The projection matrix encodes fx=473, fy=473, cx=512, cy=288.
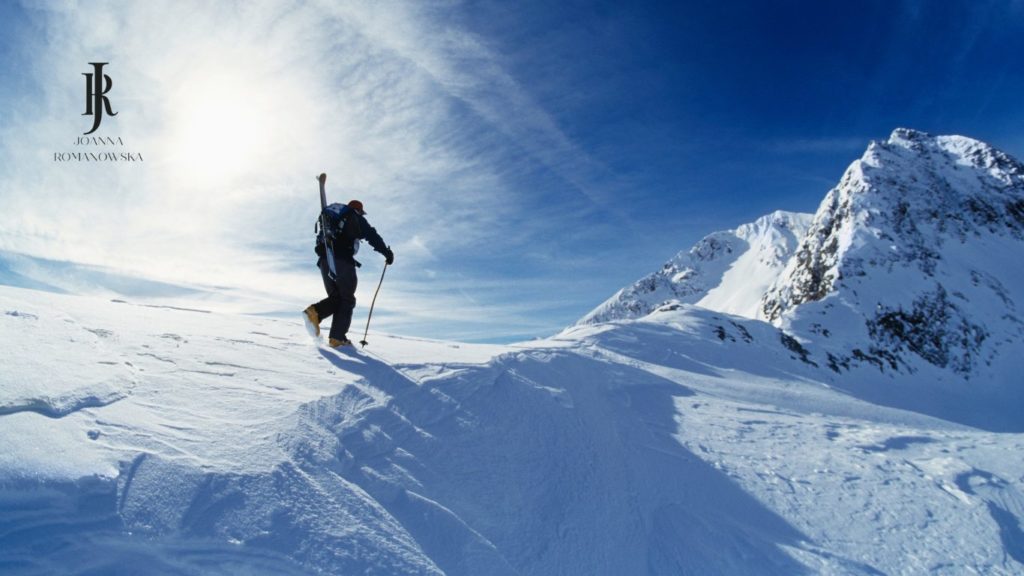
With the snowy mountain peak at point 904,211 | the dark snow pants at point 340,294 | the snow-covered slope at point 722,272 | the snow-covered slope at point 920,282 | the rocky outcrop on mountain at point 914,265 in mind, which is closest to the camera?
the dark snow pants at point 340,294

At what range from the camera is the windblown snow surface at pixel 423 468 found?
9.52 ft

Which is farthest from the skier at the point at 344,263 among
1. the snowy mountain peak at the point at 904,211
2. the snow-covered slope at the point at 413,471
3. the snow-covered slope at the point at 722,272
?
the snow-covered slope at the point at 722,272

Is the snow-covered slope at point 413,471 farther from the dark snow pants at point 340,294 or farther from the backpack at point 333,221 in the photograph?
the backpack at point 333,221

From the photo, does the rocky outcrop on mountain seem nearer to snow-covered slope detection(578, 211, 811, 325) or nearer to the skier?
the skier

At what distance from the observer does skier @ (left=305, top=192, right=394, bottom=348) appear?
826 centimetres

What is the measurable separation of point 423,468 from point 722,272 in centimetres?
17694

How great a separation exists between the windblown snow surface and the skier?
0.72 meters

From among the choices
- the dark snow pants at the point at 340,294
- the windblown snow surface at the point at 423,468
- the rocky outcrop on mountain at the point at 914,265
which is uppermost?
the rocky outcrop on mountain at the point at 914,265

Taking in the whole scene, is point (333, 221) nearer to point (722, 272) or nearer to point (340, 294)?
point (340, 294)

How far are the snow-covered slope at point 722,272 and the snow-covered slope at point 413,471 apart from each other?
121 meters

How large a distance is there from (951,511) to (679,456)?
9.70ft

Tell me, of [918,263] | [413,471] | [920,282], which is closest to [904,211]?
[918,263]

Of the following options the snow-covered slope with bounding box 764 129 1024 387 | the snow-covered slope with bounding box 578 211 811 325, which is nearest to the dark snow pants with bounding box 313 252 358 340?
the snow-covered slope with bounding box 764 129 1024 387

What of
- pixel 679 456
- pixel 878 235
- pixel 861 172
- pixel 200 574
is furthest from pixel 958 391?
pixel 200 574
